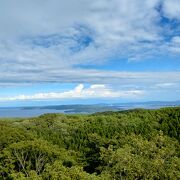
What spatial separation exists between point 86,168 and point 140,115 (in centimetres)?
7015

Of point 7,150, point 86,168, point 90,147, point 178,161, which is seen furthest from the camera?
point 90,147

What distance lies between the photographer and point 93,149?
3398 inches

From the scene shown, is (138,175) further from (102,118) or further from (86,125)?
(102,118)

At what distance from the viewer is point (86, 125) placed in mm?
119750

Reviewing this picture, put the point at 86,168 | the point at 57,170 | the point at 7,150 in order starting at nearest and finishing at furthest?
the point at 57,170 → the point at 7,150 → the point at 86,168

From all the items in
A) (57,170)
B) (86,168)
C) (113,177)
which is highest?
(57,170)

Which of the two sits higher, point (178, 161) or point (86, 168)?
point (178, 161)

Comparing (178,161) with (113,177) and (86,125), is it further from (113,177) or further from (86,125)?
(86,125)

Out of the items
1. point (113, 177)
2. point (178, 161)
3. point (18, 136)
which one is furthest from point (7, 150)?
point (178, 161)

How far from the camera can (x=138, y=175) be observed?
3934cm

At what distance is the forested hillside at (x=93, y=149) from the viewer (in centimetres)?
3900

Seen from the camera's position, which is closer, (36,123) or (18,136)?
(18,136)

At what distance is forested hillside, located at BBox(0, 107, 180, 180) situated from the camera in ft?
128

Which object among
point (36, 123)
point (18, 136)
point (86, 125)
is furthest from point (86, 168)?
point (36, 123)
